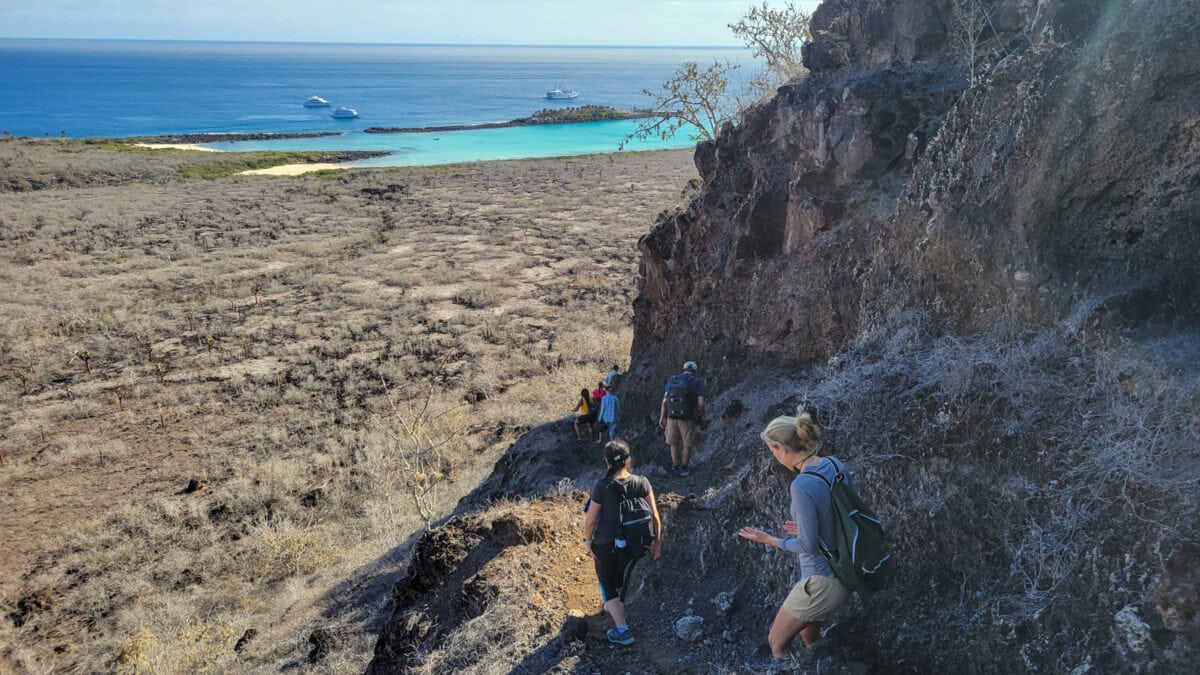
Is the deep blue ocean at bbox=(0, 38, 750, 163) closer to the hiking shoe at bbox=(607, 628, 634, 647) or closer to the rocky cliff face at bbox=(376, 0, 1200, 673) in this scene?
the rocky cliff face at bbox=(376, 0, 1200, 673)

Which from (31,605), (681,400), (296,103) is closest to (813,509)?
(681,400)

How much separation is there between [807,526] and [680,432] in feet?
15.3

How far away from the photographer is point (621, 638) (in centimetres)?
515

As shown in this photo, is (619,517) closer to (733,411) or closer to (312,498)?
(733,411)

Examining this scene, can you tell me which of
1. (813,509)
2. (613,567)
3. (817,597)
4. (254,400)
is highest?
(813,509)

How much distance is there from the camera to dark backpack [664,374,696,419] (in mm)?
7977

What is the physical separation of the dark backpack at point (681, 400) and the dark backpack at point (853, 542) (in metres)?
4.34

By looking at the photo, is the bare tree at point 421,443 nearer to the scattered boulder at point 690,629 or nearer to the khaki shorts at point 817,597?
the scattered boulder at point 690,629

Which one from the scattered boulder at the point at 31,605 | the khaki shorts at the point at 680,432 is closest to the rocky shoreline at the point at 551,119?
the scattered boulder at the point at 31,605

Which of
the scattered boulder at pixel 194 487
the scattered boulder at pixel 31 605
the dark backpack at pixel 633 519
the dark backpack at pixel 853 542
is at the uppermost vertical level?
the dark backpack at pixel 853 542

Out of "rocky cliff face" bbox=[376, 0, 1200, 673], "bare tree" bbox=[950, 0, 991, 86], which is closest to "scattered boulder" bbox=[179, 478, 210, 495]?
"rocky cliff face" bbox=[376, 0, 1200, 673]

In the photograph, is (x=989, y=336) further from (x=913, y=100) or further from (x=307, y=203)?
(x=307, y=203)

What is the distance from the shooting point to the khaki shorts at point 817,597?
147 inches

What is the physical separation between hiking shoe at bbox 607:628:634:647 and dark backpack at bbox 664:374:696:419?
10.3ft
